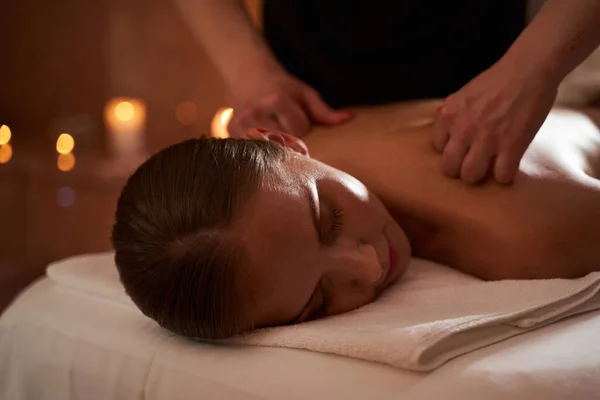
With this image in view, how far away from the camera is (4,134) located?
2562 millimetres

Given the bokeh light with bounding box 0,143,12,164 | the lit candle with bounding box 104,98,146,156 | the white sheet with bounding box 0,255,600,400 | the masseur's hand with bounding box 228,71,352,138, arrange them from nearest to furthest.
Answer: the white sheet with bounding box 0,255,600,400 < the masseur's hand with bounding box 228,71,352,138 < the bokeh light with bounding box 0,143,12,164 < the lit candle with bounding box 104,98,146,156

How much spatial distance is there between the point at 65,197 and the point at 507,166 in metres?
1.87

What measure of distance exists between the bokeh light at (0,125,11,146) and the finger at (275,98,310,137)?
1.60 m

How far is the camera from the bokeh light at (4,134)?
2.51 m

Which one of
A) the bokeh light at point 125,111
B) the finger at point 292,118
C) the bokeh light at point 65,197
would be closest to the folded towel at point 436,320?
the finger at point 292,118

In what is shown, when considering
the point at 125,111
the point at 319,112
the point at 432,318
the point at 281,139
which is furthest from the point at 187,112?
the point at 432,318

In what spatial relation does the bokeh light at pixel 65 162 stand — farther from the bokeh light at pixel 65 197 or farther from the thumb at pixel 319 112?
the thumb at pixel 319 112

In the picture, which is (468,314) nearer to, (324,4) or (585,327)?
(585,327)

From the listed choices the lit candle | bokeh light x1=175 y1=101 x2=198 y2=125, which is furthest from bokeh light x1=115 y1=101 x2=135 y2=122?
bokeh light x1=175 y1=101 x2=198 y2=125

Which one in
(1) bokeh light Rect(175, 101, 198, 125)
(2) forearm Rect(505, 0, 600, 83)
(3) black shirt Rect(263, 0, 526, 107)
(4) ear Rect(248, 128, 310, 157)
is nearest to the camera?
(2) forearm Rect(505, 0, 600, 83)

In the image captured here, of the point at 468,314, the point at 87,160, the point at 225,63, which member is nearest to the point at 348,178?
the point at 468,314

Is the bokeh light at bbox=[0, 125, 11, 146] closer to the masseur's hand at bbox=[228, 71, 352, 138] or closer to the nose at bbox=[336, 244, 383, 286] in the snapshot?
the masseur's hand at bbox=[228, 71, 352, 138]

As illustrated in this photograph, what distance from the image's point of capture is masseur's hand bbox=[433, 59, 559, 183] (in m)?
0.95

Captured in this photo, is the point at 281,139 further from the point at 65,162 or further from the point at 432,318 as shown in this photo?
the point at 65,162
